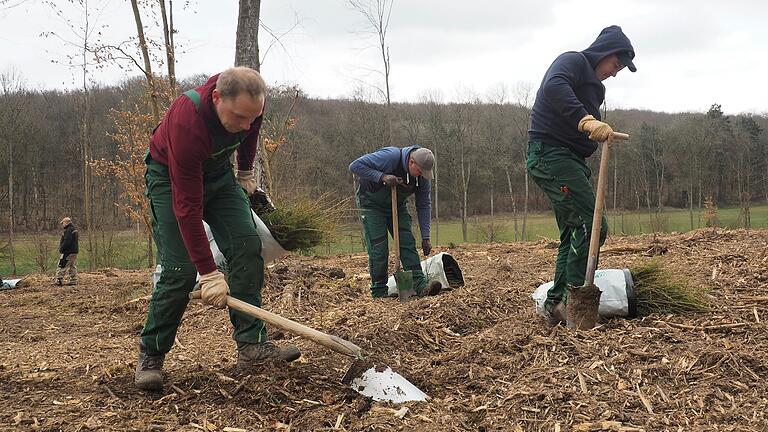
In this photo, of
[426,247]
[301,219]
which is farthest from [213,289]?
[426,247]

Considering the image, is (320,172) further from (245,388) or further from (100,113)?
(245,388)

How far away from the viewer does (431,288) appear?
18.4ft

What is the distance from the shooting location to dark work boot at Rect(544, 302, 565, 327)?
3631 mm

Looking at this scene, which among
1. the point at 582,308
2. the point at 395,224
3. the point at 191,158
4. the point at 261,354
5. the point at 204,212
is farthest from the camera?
the point at 395,224

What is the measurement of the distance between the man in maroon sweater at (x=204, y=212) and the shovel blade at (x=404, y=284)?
7.97 feet

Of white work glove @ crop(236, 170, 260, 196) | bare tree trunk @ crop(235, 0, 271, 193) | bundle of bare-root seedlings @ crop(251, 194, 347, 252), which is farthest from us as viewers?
bare tree trunk @ crop(235, 0, 271, 193)

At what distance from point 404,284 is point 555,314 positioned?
79.0 inches

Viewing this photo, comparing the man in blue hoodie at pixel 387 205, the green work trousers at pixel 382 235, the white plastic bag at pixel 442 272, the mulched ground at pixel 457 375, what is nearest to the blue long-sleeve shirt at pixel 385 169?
the man in blue hoodie at pixel 387 205

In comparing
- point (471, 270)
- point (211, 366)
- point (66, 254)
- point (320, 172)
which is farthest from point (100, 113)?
point (211, 366)

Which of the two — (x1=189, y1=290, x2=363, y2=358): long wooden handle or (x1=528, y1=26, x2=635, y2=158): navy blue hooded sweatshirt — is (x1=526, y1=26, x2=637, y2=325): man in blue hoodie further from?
(x1=189, y1=290, x2=363, y2=358): long wooden handle

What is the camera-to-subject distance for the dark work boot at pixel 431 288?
5.58m

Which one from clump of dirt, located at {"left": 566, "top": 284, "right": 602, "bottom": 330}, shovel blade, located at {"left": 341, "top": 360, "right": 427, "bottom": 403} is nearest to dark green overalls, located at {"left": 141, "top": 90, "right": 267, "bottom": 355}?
shovel blade, located at {"left": 341, "top": 360, "right": 427, "bottom": 403}

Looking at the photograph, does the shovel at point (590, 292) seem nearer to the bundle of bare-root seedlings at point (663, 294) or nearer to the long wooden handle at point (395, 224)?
the bundle of bare-root seedlings at point (663, 294)

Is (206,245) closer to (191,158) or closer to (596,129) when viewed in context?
(191,158)
